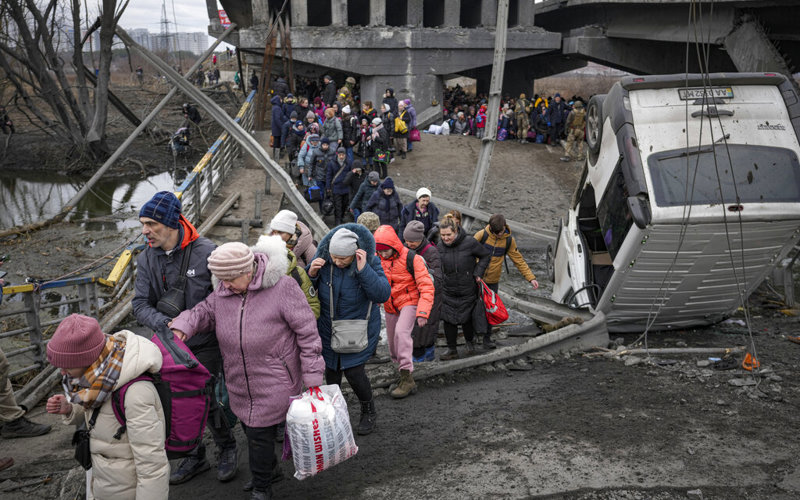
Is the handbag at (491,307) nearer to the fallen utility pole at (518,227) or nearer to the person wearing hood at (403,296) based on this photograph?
the person wearing hood at (403,296)

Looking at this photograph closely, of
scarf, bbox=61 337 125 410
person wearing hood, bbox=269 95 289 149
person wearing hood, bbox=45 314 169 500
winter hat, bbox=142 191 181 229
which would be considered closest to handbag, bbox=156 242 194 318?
winter hat, bbox=142 191 181 229

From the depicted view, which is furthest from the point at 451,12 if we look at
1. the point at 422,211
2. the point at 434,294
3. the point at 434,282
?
the point at 434,294

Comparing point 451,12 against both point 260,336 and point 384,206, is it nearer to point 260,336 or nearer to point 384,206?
point 384,206

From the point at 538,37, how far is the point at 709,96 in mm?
20462

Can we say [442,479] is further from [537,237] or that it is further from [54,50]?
[54,50]

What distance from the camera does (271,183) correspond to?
14867 millimetres

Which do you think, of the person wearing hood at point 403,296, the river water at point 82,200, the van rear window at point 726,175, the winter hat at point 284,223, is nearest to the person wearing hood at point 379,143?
the river water at point 82,200

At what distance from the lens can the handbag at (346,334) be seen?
189 inches

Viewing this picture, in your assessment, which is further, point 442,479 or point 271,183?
point 271,183

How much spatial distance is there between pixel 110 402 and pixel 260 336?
92 cm

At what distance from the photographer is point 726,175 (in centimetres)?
671

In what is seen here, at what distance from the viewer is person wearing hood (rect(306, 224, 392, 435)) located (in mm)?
4633

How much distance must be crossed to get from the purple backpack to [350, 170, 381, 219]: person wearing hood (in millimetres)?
7730

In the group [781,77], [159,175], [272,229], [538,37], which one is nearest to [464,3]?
[538,37]
